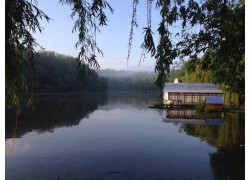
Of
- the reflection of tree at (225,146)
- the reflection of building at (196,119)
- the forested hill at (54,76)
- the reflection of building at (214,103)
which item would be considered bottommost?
the reflection of tree at (225,146)

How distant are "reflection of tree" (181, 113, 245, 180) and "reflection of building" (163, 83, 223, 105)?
55.5 ft

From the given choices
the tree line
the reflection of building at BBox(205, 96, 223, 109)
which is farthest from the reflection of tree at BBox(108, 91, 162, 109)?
the tree line

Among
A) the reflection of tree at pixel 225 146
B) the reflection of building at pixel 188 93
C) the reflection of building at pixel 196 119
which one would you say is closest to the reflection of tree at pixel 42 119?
the reflection of tree at pixel 225 146

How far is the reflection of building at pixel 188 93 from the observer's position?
3828 centimetres

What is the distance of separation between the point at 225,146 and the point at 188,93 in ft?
83.5

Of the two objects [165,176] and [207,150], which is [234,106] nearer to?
[207,150]

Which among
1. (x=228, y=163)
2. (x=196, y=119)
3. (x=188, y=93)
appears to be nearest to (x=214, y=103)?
(x=188, y=93)

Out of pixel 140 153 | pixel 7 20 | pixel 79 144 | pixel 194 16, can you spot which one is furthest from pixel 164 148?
pixel 7 20

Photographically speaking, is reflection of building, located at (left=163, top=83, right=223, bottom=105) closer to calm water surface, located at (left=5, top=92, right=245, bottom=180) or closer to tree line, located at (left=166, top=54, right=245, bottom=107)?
tree line, located at (left=166, top=54, right=245, bottom=107)

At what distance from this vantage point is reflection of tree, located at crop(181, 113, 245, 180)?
1045 centimetres

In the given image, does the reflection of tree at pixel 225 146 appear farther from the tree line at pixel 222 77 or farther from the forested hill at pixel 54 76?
the forested hill at pixel 54 76

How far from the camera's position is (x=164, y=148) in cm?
1482

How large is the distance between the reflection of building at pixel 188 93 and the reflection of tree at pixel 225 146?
16.9 metres

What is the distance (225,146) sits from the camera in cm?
1472
